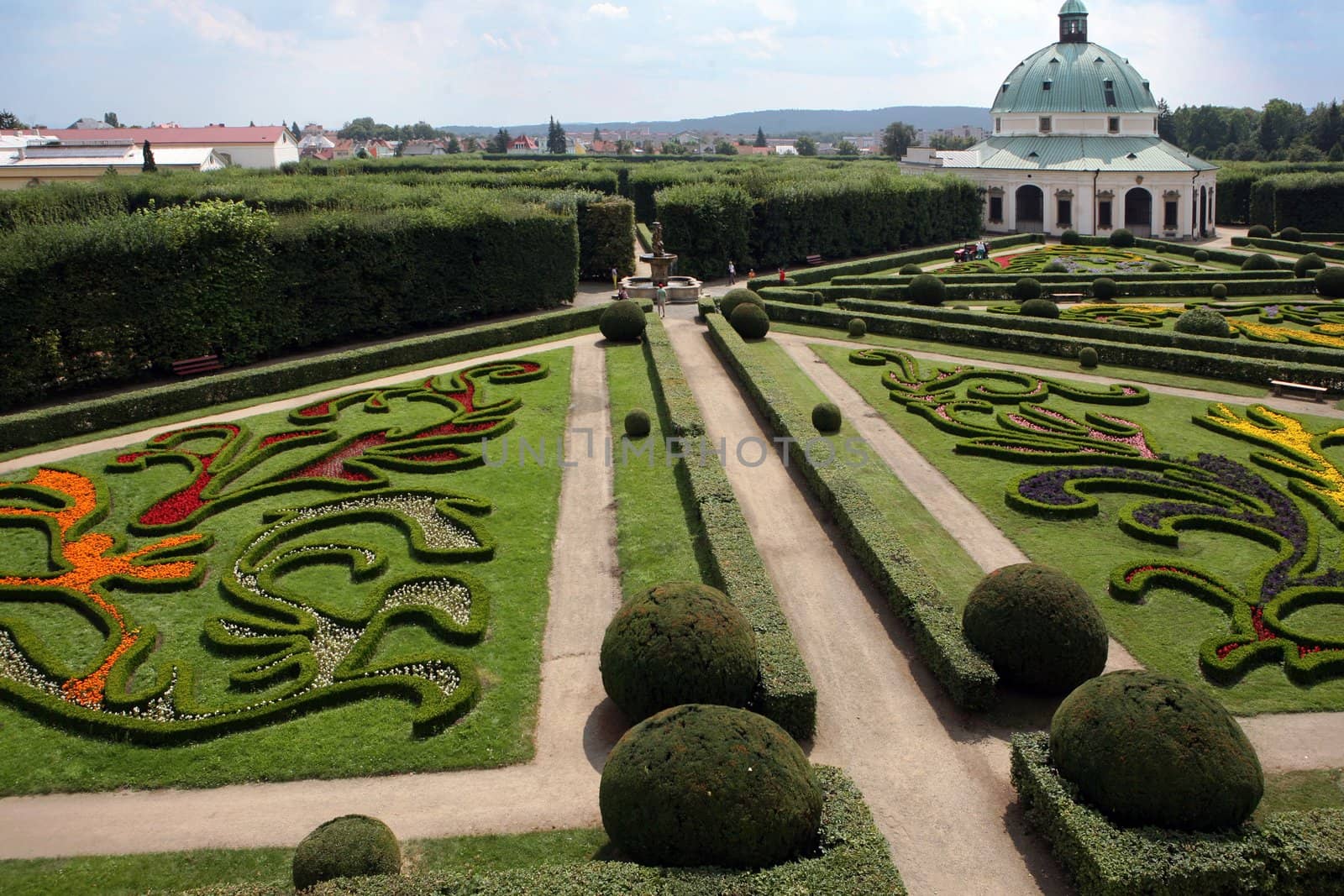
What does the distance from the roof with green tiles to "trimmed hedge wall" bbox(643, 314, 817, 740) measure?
57495mm

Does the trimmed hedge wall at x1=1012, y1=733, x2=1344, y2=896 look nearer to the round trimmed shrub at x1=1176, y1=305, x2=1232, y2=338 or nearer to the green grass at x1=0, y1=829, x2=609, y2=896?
the green grass at x1=0, y1=829, x2=609, y2=896

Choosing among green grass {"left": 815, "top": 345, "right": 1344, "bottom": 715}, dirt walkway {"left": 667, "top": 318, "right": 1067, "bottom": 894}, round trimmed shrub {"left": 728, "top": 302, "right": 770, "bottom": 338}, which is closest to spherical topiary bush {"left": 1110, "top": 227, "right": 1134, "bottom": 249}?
round trimmed shrub {"left": 728, "top": 302, "right": 770, "bottom": 338}

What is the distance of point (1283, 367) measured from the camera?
30031 millimetres

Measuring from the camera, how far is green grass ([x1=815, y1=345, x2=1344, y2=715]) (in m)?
15.0

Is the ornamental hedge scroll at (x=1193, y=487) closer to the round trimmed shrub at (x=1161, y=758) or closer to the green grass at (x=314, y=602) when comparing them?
the round trimmed shrub at (x=1161, y=758)

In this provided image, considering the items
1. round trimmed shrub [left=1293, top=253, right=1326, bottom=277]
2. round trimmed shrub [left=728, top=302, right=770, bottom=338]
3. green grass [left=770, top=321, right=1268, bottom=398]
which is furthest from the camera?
round trimmed shrub [left=1293, top=253, right=1326, bottom=277]

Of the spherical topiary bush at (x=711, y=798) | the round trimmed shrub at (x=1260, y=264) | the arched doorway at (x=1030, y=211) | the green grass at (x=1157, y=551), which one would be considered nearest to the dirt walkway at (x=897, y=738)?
the spherical topiary bush at (x=711, y=798)

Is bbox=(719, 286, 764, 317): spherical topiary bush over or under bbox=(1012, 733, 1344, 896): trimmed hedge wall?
over

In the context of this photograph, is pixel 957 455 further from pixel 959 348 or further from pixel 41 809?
pixel 41 809

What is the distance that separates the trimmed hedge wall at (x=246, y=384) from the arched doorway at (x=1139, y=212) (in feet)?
165

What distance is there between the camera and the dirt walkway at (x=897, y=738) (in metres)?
11.7

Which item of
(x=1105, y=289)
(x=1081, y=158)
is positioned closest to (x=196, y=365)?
(x=1105, y=289)

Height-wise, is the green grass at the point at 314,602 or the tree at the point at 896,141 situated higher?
the tree at the point at 896,141

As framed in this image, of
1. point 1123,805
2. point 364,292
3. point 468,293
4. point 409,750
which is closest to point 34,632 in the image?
point 409,750
